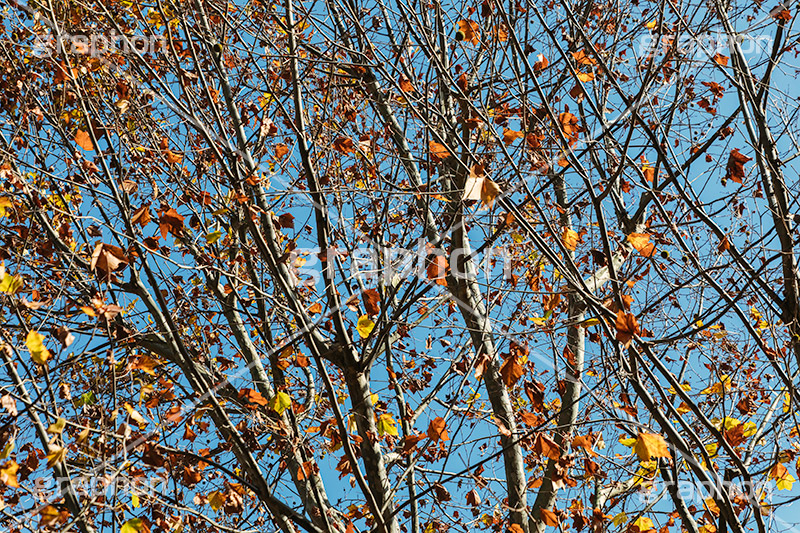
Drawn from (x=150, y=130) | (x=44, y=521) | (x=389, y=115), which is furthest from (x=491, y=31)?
(x=44, y=521)

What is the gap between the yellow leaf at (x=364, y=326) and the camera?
3.58 metres

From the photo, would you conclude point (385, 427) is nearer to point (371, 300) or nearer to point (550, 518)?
point (371, 300)

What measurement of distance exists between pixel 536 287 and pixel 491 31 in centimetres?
177

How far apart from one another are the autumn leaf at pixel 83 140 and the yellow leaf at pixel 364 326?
5.51ft

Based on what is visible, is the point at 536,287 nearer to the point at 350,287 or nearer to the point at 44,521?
the point at 350,287

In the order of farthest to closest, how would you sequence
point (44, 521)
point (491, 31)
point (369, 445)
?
point (491, 31) → point (369, 445) → point (44, 521)

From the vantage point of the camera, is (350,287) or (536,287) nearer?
(350,287)

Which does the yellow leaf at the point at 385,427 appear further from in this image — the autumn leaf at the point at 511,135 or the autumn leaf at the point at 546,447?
the autumn leaf at the point at 511,135

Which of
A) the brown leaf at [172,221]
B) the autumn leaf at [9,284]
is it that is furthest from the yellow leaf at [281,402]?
the autumn leaf at [9,284]

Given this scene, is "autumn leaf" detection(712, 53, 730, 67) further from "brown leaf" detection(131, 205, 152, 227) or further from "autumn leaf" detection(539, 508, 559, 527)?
"brown leaf" detection(131, 205, 152, 227)

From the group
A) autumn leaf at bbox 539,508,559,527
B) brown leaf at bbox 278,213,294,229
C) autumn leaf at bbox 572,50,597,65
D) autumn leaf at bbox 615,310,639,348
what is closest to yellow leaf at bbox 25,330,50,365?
brown leaf at bbox 278,213,294,229

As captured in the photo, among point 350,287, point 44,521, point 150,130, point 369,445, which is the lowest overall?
point 44,521

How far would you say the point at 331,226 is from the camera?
13.1 ft

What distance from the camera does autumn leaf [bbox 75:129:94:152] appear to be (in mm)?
3218
